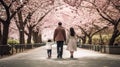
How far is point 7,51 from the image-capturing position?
1199 inches

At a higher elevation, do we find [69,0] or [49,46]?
[69,0]

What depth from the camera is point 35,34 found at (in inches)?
2899

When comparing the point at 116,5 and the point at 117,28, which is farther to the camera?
the point at 117,28

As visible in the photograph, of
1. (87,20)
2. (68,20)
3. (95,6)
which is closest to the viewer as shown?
(95,6)

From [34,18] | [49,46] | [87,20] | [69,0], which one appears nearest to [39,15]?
[34,18]

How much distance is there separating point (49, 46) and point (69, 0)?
16.7m

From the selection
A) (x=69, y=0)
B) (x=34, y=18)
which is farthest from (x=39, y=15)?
(x=69, y=0)

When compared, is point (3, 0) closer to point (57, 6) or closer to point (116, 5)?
point (116, 5)

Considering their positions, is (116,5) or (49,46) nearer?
(49,46)

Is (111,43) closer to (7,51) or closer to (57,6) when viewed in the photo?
(7,51)

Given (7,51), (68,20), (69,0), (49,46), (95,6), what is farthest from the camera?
(68,20)

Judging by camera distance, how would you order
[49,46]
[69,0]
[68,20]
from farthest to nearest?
[68,20]
[69,0]
[49,46]

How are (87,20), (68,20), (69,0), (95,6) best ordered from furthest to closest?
(68,20) → (87,20) → (69,0) → (95,6)

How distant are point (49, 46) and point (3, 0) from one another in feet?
26.5
